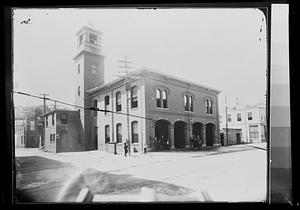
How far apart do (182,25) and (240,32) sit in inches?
22.0

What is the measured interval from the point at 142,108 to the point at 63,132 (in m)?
0.81

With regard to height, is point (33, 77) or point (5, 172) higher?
point (33, 77)

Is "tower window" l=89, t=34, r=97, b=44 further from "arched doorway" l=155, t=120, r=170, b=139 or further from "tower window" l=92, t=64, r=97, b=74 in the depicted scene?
"arched doorway" l=155, t=120, r=170, b=139

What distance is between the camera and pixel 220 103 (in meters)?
2.62

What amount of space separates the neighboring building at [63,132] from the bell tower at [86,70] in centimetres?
7

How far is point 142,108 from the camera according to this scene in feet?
8.64

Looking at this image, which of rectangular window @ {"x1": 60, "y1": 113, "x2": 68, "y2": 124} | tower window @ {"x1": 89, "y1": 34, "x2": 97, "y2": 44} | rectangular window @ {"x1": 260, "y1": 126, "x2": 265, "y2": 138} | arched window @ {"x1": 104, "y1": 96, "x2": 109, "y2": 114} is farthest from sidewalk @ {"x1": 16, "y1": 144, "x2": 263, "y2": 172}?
tower window @ {"x1": 89, "y1": 34, "x2": 97, "y2": 44}

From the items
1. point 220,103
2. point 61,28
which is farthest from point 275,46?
point 61,28

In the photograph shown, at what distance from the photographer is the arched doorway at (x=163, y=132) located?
8.63ft

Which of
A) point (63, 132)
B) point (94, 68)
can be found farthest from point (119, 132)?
point (94, 68)

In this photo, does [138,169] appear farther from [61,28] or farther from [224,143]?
[61,28]

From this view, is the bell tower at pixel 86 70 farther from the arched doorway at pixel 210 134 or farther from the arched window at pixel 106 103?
the arched doorway at pixel 210 134

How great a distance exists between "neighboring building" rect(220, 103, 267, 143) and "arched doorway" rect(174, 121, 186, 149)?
0.41m
